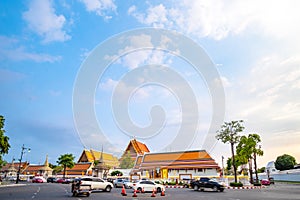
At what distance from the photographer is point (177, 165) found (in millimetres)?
56125

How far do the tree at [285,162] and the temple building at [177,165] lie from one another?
4565 centimetres

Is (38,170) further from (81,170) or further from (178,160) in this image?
(178,160)

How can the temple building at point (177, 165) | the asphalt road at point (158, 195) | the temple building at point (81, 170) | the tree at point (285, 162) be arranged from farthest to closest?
1. the tree at point (285, 162)
2. the temple building at point (81, 170)
3. the temple building at point (177, 165)
4. the asphalt road at point (158, 195)

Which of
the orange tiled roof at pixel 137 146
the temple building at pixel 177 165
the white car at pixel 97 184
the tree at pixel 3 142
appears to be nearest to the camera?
the white car at pixel 97 184

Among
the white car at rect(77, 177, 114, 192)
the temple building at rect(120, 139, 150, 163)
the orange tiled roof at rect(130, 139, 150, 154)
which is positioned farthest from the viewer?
the orange tiled roof at rect(130, 139, 150, 154)

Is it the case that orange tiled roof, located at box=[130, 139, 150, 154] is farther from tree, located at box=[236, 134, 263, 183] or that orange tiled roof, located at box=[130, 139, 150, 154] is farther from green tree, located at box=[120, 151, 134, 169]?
tree, located at box=[236, 134, 263, 183]

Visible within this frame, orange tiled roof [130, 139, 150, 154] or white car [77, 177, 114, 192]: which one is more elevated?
orange tiled roof [130, 139, 150, 154]

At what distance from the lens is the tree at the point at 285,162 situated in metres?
87.0

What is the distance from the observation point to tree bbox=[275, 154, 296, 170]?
8700cm

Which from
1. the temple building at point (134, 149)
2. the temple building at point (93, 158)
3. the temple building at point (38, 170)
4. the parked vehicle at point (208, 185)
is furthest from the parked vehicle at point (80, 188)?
the temple building at point (38, 170)

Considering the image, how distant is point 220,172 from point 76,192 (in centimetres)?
3954

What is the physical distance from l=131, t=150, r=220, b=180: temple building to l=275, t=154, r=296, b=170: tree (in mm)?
45648

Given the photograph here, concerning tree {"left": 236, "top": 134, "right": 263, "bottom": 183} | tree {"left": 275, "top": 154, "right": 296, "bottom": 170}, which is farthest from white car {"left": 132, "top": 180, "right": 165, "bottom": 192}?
tree {"left": 275, "top": 154, "right": 296, "bottom": 170}

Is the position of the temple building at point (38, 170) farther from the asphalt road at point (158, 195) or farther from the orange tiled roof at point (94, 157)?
the asphalt road at point (158, 195)
